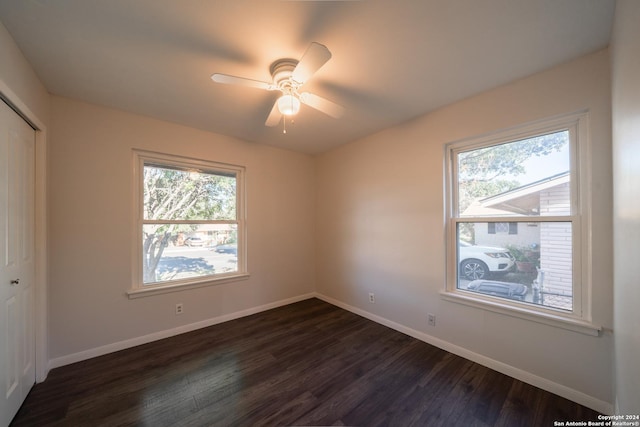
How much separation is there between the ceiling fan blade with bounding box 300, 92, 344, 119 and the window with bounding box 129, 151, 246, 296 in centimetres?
180

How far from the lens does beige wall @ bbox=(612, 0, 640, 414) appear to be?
91 centimetres

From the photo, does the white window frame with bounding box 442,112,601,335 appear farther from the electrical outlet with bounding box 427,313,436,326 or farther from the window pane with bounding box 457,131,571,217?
the electrical outlet with bounding box 427,313,436,326

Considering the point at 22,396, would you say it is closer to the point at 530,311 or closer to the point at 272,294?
the point at 272,294

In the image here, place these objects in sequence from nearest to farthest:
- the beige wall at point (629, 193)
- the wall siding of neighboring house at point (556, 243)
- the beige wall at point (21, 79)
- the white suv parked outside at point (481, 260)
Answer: the beige wall at point (629, 193) < the beige wall at point (21, 79) < the wall siding of neighboring house at point (556, 243) < the white suv parked outside at point (481, 260)

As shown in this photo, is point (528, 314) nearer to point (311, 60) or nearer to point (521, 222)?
point (521, 222)

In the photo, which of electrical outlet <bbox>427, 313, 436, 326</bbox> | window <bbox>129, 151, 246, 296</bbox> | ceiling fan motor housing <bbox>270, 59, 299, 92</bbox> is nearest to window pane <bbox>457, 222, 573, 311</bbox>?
electrical outlet <bbox>427, 313, 436, 326</bbox>

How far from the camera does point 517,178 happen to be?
2076 millimetres

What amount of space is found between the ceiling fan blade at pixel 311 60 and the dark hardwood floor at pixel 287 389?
2.29 m

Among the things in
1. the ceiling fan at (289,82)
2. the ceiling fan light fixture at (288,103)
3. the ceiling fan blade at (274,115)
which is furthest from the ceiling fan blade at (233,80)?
the ceiling fan blade at (274,115)

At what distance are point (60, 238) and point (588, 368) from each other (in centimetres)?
445

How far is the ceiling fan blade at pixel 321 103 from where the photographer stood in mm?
1822

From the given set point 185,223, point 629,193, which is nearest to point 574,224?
point 629,193

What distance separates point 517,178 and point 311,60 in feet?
6.64

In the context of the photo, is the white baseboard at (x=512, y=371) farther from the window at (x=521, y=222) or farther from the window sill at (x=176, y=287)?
the window sill at (x=176, y=287)
